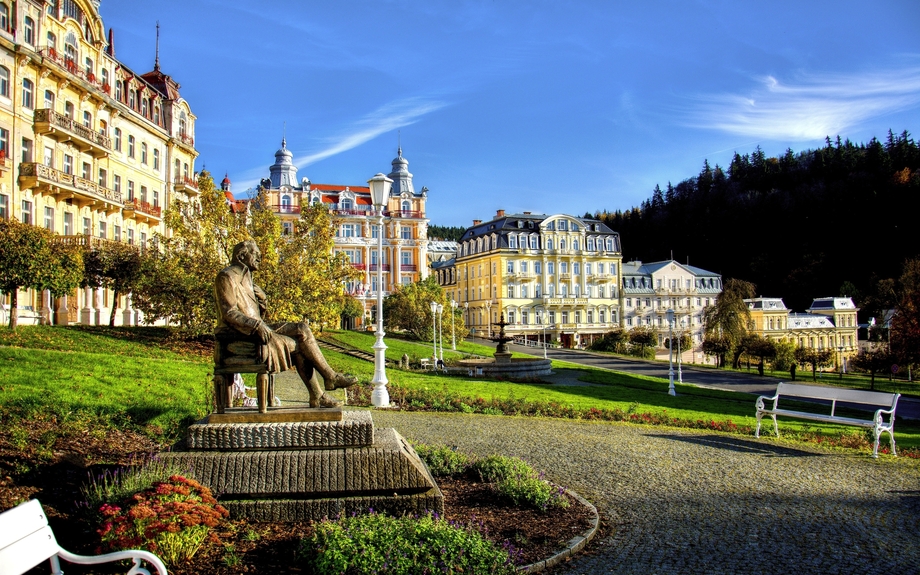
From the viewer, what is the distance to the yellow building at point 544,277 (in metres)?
76.5

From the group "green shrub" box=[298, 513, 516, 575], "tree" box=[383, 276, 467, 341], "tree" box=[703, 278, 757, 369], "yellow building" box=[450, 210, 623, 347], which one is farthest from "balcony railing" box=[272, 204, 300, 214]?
"green shrub" box=[298, 513, 516, 575]

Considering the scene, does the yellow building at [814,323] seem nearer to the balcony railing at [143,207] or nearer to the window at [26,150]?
the balcony railing at [143,207]

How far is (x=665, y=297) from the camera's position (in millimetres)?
84125

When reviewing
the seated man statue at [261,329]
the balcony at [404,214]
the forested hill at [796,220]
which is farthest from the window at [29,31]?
the forested hill at [796,220]

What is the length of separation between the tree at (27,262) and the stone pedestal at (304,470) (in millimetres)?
19923

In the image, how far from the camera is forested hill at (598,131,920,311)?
109750 mm

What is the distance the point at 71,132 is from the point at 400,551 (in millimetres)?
34057

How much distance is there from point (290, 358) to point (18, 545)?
3.42m

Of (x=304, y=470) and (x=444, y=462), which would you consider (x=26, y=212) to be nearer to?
(x=444, y=462)

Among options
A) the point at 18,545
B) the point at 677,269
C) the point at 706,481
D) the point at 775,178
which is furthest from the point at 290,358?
the point at 775,178

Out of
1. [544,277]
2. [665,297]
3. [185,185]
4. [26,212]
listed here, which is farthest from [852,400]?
[665,297]

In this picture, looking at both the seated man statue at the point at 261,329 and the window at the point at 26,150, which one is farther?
the window at the point at 26,150

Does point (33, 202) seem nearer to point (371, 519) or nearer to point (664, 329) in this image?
point (371, 519)

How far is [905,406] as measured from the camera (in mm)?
33469
